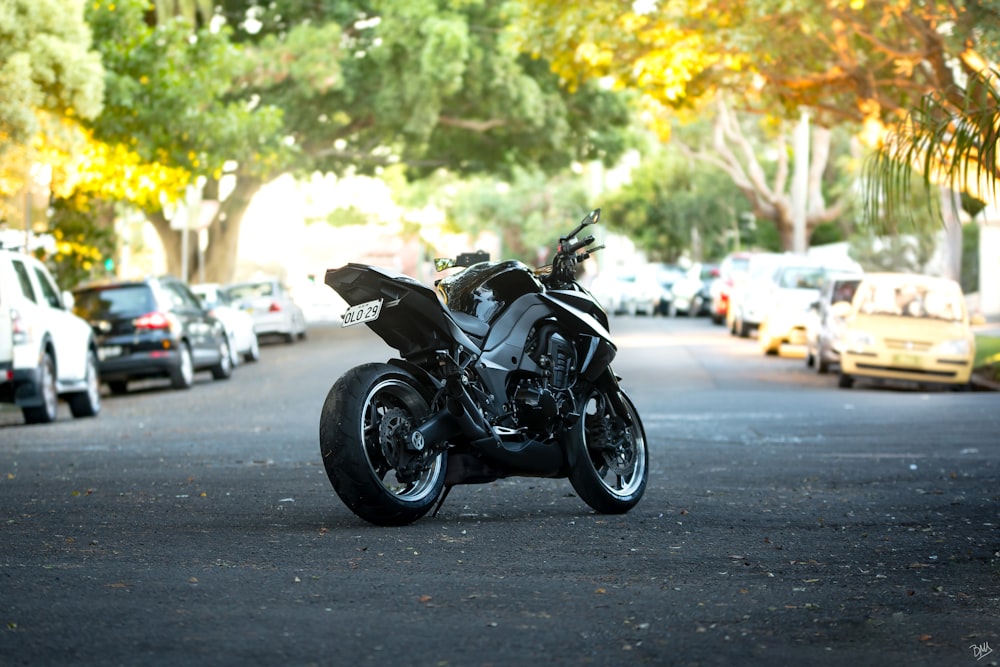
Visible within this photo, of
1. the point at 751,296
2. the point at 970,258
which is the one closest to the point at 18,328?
the point at 751,296

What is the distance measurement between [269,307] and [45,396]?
21.3 metres

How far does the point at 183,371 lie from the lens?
25609 millimetres

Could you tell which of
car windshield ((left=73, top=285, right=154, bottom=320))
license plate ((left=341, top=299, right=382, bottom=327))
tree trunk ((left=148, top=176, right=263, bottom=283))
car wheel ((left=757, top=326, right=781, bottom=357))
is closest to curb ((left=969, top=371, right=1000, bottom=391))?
car wheel ((left=757, top=326, right=781, bottom=357))

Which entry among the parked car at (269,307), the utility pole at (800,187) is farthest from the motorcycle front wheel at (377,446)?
the utility pole at (800,187)

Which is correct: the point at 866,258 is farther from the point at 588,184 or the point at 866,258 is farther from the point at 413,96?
the point at 588,184

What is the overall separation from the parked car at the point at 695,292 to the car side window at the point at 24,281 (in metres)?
34.3

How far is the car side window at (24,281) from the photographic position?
741 inches

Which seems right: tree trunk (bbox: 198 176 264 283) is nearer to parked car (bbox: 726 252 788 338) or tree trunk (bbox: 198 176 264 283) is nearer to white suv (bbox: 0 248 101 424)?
parked car (bbox: 726 252 788 338)

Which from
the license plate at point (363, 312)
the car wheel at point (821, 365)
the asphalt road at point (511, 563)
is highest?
the license plate at point (363, 312)

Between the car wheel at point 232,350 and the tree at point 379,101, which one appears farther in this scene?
the tree at point 379,101

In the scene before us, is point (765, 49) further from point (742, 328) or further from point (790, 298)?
point (742, 328)

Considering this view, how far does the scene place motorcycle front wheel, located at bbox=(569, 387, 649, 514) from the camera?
9820 millimetres

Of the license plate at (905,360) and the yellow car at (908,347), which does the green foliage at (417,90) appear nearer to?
the yellow car at (908,347)

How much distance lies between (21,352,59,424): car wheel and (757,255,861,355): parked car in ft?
50.4
